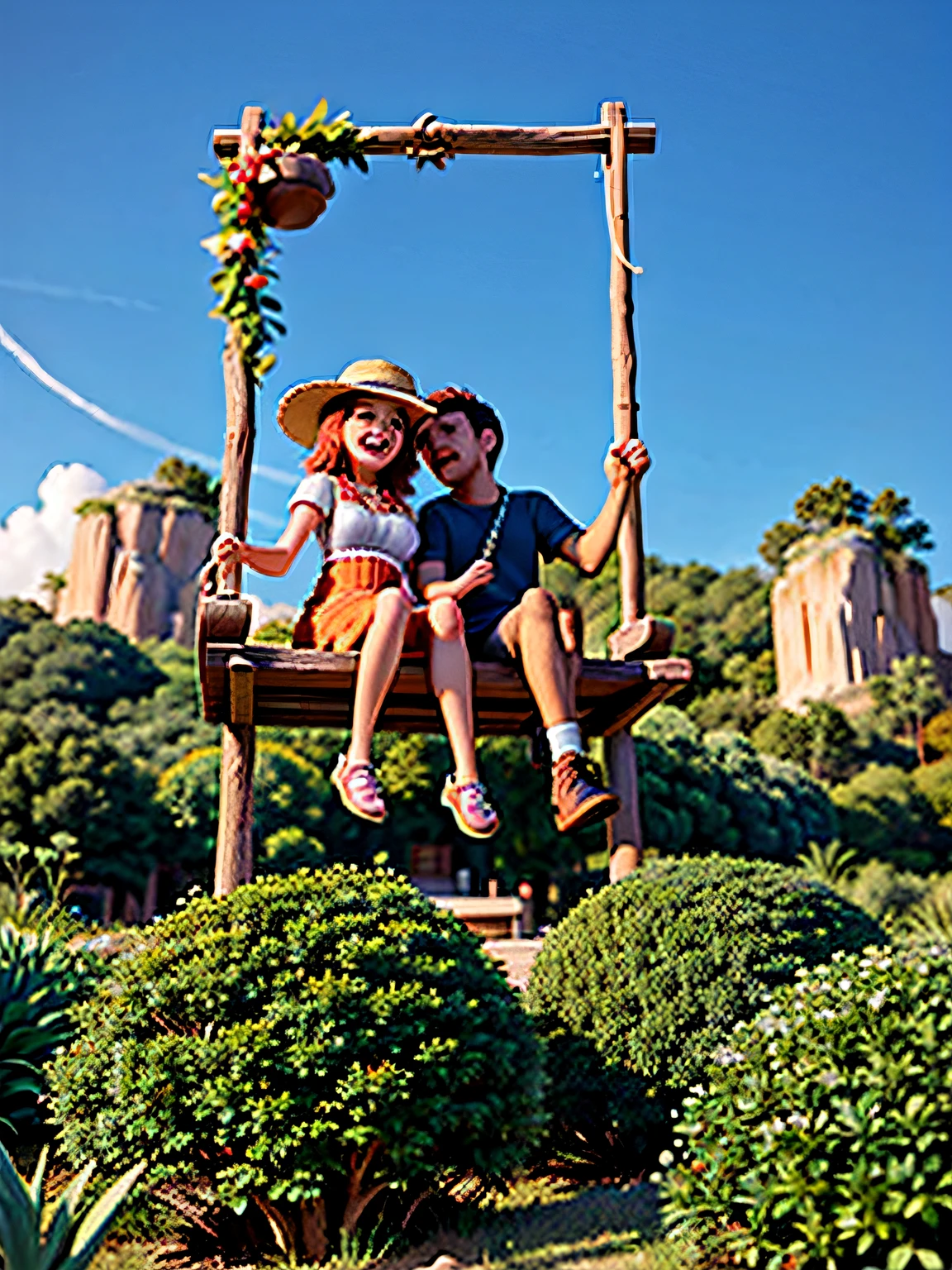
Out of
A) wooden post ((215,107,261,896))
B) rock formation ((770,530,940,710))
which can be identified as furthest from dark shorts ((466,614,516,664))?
rock formation ((770,530,940,710))

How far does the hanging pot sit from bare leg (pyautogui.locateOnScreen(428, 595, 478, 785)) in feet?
6.08

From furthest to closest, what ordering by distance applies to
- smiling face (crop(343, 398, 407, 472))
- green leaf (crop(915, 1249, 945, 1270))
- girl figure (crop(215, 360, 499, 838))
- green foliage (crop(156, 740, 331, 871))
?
green foliage (crop(156, 740, 331, 871)), smiling face (crop(343, 398, 407, 472)), girl figure (crop(215, 360, 499, 838)), green leaf (crop(915, 1249, 945, 1270))

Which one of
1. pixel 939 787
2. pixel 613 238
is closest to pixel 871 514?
pixel 939 787

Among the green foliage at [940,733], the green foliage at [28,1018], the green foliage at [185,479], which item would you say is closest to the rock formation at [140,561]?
the green foliage at [185,479]

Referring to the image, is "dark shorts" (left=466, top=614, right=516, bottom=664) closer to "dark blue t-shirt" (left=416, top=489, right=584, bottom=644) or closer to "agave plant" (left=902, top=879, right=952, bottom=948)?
"dark blue t-shirt" (left=416, top=489, right=584, bottom=644)

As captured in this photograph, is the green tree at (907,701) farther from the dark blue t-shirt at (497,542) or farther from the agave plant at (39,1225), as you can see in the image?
the agave plant at (39,1225)

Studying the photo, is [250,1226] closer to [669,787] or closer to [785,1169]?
[785,1169]

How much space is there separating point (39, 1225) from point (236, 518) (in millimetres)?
2982

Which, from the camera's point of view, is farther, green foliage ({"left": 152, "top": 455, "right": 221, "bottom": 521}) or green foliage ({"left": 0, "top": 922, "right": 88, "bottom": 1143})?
green foliage ({"left": 152, "top": 455, "right": 221, "bottom": 521})

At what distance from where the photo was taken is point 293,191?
5281 mm

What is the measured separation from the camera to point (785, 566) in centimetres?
6469

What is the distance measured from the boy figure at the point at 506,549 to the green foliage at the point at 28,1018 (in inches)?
118

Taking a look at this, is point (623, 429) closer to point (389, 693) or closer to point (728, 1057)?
point (389, 693)

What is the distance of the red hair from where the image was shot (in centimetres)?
577
